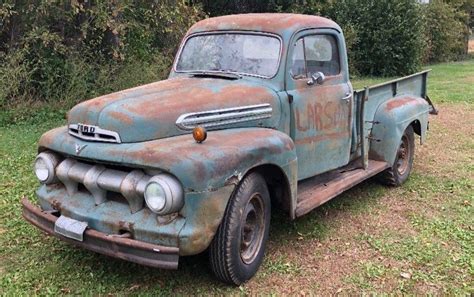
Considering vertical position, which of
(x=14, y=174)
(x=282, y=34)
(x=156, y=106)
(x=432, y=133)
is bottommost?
(x=432, y=133)

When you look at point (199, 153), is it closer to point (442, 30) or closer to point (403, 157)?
point (403, 157)

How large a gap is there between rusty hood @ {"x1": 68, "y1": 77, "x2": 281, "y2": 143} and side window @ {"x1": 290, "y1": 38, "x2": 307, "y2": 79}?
37cm

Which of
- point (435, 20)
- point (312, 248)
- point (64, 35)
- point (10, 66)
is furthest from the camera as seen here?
point (435, 20)

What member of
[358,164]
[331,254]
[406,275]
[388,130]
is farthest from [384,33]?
[406,275]

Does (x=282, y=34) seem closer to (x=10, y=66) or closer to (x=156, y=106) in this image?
(x=156, y=106)

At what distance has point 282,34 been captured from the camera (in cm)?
456

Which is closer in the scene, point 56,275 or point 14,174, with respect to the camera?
point 56,275

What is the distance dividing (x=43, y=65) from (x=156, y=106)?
712 centimetres

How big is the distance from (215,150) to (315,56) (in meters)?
1.90

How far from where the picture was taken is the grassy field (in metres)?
3.79

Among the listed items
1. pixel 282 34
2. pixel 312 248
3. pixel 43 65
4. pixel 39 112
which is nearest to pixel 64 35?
pixel 43 65

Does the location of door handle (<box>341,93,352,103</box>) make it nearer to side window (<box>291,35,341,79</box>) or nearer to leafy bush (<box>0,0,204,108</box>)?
side window (<box>291,35,341,79</box>)

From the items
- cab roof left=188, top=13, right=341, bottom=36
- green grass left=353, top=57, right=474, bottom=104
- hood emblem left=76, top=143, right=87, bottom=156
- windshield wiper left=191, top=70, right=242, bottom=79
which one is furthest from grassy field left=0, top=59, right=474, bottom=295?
green grass left=353, top=57, right=474, bottom=104

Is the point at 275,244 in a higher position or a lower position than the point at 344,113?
lower
